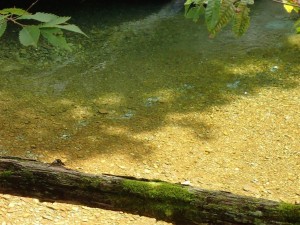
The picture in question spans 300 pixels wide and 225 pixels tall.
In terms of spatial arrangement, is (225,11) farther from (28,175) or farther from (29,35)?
(28,175)

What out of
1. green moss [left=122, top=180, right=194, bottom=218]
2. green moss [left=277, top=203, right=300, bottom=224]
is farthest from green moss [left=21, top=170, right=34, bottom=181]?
green moss [left=277, top=203, right=300, bottom=224]

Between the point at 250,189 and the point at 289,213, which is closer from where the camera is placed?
the point at 289,213

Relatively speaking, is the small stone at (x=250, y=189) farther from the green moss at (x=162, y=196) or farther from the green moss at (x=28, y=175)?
the green moss at (x=28, y=175)

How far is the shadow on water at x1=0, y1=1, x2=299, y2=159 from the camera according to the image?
4.11 meters

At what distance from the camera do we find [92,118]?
4.31 metres

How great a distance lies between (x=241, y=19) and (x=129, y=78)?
11.5 feet

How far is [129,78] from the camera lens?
4984mm

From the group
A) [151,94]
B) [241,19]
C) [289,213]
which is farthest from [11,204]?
[241,19]

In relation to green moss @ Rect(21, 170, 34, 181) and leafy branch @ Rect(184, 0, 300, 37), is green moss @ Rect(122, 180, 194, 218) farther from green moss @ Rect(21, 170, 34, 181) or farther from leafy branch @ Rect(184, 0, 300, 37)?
leafy branch @ Rect(184, 0, 300, 37)

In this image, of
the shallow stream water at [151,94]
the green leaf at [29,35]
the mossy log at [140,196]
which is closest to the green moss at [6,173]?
the mossy log at [140,196]

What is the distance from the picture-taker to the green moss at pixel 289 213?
1782 millimetres

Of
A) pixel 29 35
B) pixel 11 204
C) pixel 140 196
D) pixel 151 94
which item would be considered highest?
pixel 29 35

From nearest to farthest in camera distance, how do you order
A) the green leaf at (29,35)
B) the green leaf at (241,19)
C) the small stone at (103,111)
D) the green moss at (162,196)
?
the green leaf at (29,35) → the green leaf at (241,19) → the green moss at (162,196) → the small stone at (103,111)

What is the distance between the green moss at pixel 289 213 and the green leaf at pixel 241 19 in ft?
2.24
